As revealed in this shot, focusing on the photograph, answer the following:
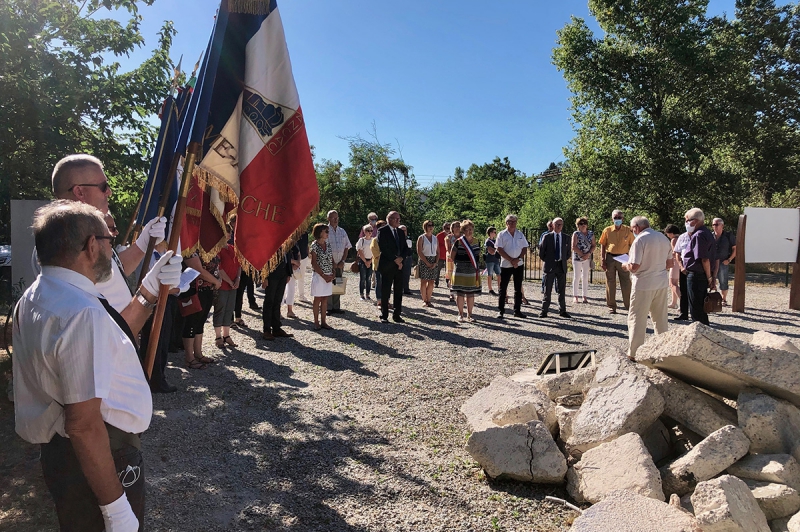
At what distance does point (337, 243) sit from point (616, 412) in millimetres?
7178

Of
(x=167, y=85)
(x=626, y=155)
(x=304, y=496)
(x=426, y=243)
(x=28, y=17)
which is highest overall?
(x=626, y=155)

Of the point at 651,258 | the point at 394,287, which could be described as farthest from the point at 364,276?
the point at 651,258

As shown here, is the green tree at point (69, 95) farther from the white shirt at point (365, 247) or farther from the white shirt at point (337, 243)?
the white shirt at point (365, 247)

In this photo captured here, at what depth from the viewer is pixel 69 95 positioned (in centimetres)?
656

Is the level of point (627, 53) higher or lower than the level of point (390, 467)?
higher

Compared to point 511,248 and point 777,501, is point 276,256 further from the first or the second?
point 511,248

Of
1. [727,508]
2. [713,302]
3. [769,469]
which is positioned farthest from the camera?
[713,302]

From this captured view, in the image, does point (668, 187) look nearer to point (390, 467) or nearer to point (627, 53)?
point (627, 53)

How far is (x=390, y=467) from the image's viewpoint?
413cm

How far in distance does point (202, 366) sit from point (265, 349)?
126 centimetres

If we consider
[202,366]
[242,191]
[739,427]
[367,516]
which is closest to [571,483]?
[739,427]

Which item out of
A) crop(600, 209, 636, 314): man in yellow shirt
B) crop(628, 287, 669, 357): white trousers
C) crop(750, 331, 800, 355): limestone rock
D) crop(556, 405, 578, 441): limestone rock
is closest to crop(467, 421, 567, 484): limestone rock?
crop(556, 405, 578, 441): limestone rock

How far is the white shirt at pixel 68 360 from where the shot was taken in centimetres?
168

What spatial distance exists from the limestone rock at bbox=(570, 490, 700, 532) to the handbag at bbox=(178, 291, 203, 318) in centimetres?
520
